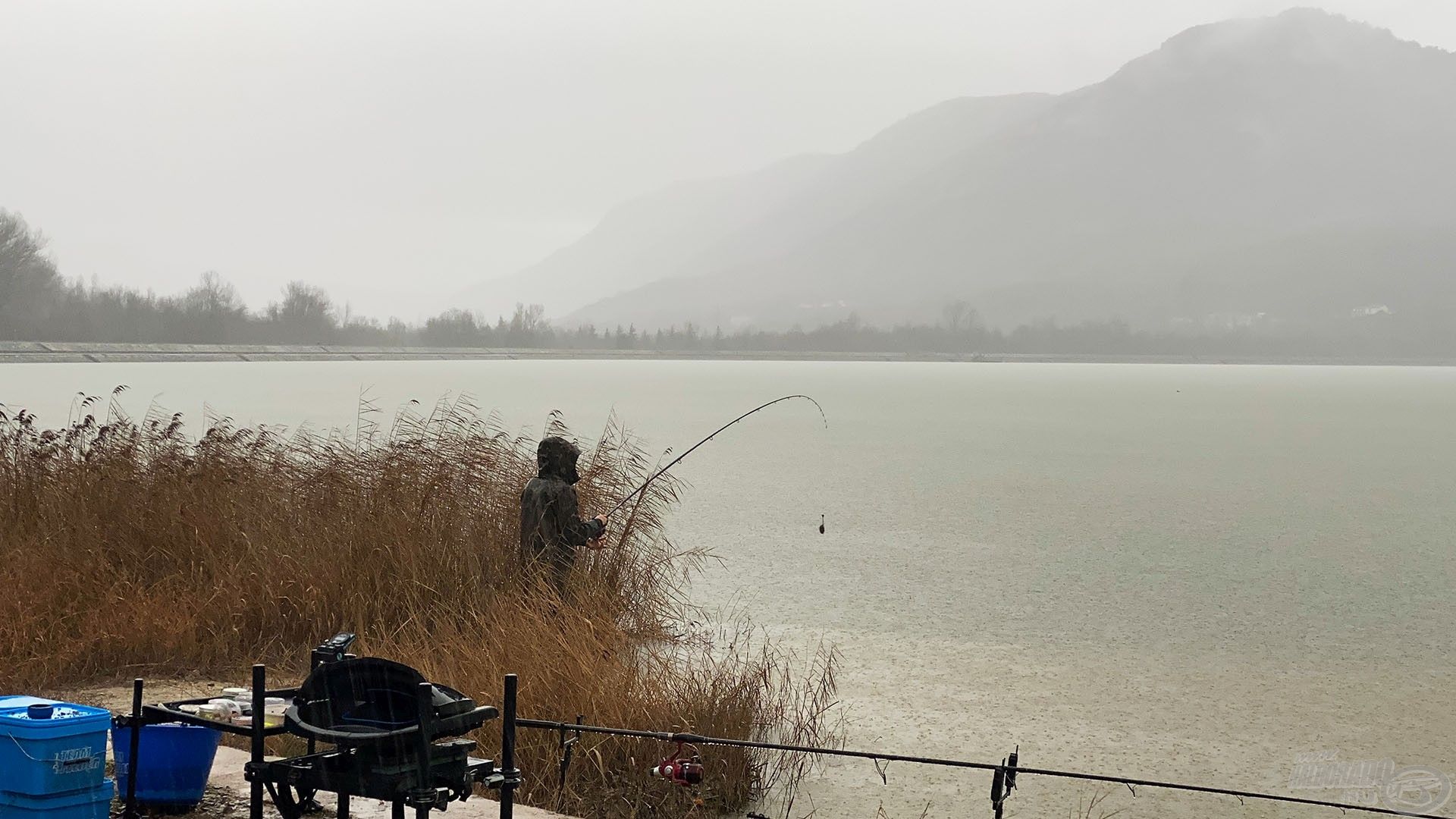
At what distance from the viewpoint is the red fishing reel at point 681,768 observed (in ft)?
19.0

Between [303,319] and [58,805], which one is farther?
[303,319]

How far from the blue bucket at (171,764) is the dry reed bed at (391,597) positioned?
1.64 meters

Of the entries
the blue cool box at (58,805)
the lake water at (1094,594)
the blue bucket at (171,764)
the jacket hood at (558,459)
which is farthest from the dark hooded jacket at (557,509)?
the blue cool box at (58,805)

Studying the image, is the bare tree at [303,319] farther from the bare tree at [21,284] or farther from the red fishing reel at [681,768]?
the red fishing reel at [681,768]

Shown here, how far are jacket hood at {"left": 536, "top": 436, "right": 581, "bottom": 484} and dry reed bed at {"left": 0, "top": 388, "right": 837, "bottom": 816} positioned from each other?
725 millimetres

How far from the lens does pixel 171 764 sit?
4633mm

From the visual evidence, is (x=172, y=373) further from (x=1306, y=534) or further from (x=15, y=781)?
(x=15, y=781)

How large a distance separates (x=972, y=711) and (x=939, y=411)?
54.9 metres

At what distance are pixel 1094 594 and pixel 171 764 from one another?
11547 millimetres

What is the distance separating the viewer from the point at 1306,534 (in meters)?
20.3

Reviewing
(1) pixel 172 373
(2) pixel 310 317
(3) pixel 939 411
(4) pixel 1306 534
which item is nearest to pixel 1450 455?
(4) pixel 1306 534

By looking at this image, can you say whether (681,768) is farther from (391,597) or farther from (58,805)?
(391,597)

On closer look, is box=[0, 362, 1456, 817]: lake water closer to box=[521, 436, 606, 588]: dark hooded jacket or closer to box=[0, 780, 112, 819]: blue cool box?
box=[521, 436, 606, 588]: dark hooded jacket

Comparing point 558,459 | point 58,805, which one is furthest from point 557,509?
point 58,805
